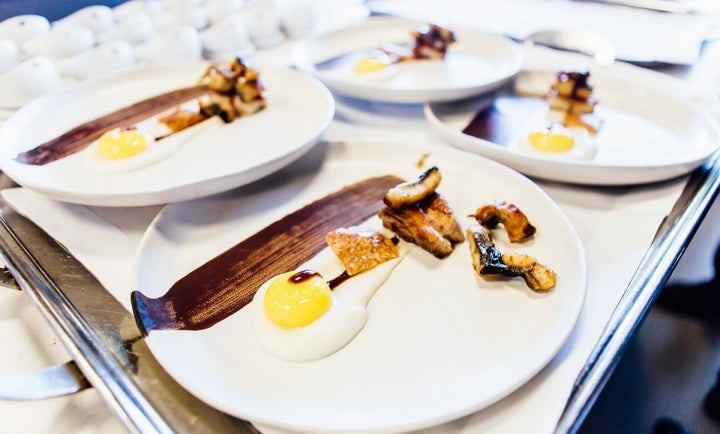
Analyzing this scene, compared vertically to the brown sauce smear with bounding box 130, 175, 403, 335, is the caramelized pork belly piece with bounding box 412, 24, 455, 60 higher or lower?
higher

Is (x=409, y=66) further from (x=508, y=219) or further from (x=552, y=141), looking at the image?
(x=508, y=219)

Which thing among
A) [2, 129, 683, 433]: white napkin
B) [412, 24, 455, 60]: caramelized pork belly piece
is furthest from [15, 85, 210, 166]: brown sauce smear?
[412, 24, 455, 60]: caramelized pork belly piece

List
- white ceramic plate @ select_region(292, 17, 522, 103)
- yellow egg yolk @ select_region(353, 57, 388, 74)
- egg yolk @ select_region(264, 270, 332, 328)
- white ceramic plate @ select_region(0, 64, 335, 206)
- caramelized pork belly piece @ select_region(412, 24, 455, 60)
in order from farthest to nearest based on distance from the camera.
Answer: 1. caramelized pork belly piece @ select_region(412, 24, 455, 60)
2. yellow egg yolk @ select_region(353, 57, 388, 74)
3. white ceramic plate @ select_region(292, 17, 522, 103)
4. white ceramic plate @ select_region(0, 64, 335, 206)
5. egg yolk @ select_region(264, 270, 332, 328)

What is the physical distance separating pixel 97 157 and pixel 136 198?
0.43 metres

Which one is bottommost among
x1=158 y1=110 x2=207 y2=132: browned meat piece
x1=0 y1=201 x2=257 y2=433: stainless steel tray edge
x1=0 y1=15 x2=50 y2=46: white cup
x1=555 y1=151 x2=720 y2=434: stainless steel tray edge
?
x1=0 y1=201 x2=257 y2=433: stainless steel tray edge

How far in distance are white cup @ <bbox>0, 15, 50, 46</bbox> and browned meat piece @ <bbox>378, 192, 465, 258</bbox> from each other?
85.1 inches

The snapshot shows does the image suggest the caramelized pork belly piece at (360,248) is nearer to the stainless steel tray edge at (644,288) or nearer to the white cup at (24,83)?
the stainless steel tray edge at (644,288)

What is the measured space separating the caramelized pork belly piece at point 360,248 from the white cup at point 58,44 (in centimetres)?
185

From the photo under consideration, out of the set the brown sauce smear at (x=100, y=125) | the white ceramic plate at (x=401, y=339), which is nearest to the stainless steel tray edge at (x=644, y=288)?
the white ceramic plate at (x=401, y=339)

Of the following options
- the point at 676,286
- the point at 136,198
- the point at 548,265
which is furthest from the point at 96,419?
the point at 676,286

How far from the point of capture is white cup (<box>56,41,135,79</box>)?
7.56ft

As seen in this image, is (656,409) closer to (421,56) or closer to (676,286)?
(676,286)

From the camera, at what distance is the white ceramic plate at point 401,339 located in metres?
0.93

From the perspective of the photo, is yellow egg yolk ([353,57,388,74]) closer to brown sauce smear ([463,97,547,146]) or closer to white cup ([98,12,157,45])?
brown sauce smear ([463,97,547,146])
